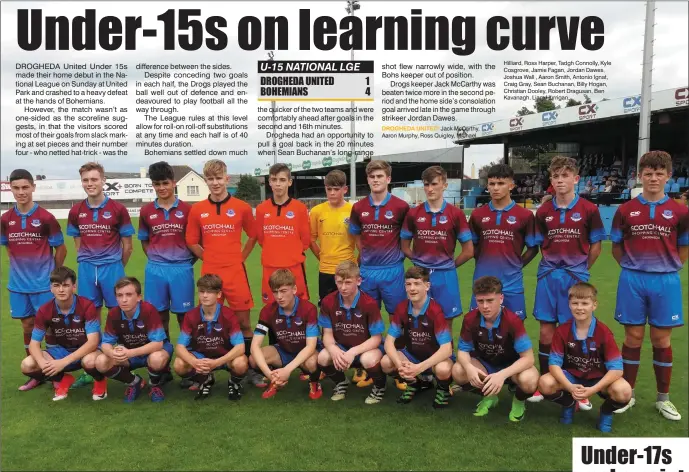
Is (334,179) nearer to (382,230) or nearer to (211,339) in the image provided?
(382,230)

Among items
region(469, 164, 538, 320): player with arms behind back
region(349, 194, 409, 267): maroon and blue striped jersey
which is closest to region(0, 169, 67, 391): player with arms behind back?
region(349, 194, 409, 267): maroon and blue striped jersey

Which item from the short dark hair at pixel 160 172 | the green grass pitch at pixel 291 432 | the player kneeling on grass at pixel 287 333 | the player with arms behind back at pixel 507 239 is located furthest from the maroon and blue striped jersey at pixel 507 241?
the short dark hair at pixel 160 172

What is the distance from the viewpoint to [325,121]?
19.2ft

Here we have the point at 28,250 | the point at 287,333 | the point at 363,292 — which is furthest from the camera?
the point at 28,250

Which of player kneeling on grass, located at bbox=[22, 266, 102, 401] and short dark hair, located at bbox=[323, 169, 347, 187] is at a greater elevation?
short dark hair, located at bbox=[323, 169, 347, 187]

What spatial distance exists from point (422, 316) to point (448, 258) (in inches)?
→ 24.1

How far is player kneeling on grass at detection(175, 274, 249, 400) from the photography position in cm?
397

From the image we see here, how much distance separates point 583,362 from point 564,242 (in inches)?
36.2

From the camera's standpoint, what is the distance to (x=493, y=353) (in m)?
3.63

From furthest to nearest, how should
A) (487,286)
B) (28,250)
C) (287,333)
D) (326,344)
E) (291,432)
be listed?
(28,250), (287,333), (326,344), (487,286), (291,432)

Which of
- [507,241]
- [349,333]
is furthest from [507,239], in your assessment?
[349,333]

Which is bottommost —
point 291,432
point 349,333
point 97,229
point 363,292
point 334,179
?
point 291,432

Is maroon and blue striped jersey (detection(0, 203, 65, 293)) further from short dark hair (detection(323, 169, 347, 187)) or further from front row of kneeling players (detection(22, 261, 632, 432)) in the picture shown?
short dark hair (detection(323, 169, 347, 187))

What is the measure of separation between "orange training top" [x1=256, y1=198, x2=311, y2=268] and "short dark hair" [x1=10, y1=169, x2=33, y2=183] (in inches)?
84.4
